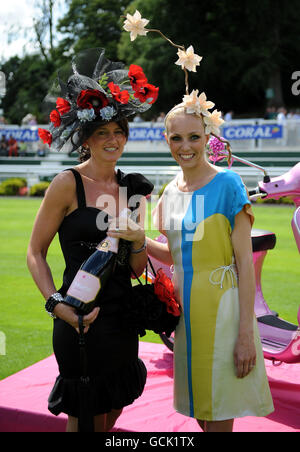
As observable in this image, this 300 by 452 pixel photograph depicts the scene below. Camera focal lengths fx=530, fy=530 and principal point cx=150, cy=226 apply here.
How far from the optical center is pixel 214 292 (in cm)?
226

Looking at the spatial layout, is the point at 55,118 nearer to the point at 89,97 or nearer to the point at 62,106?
the point at 62,106

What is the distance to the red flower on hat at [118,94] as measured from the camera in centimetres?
230

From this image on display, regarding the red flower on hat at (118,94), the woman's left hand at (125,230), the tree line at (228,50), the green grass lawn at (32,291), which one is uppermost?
the tree line at (228,50)

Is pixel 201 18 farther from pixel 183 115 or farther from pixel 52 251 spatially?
pixel 183 115

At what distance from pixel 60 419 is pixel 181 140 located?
1.66 m

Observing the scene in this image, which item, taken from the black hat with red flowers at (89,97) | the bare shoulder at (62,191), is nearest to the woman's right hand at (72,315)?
the bare shoulder at (62,191)

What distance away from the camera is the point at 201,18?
2681cm

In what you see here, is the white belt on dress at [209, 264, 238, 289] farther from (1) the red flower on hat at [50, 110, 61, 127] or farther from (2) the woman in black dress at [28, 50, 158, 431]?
(1) the red flower on hat at [50, 110, 61, 127]

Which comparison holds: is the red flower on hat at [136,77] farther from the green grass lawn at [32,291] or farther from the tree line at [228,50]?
the tree line at [228,50]

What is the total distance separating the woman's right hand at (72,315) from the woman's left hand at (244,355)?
620mm

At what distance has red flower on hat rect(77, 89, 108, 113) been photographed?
2.25 metres

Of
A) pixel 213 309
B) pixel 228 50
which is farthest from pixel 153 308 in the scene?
pixel 228 50
